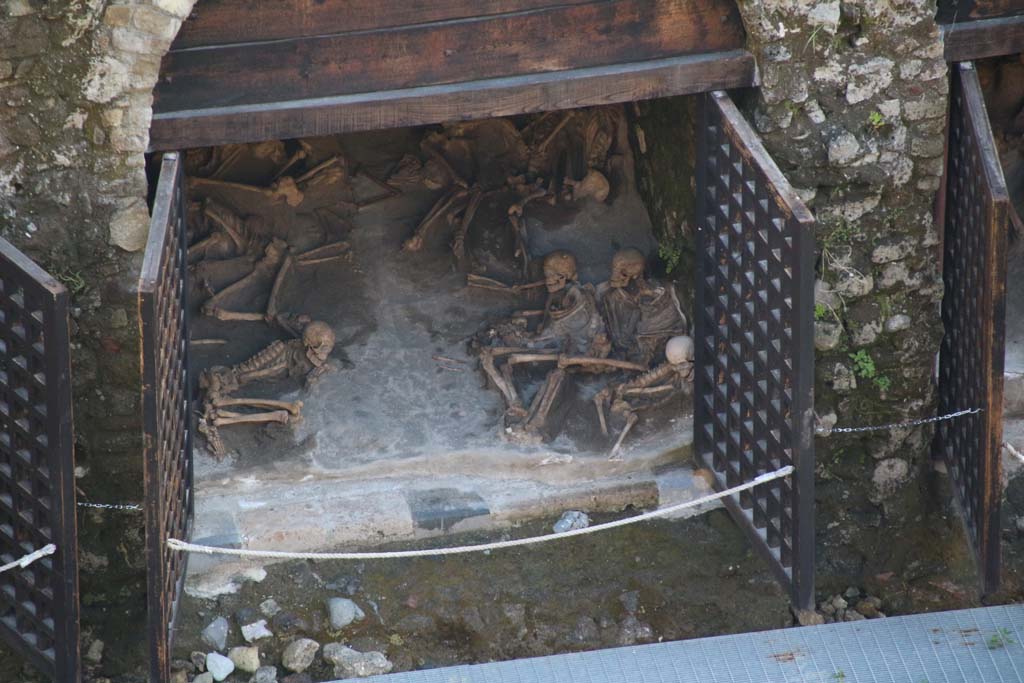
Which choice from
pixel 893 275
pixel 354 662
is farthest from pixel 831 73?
pixel 354 662

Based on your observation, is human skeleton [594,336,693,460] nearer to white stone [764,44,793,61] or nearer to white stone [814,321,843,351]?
white stone [814,321,843,351]

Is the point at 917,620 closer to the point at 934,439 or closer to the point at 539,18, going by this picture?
the point at 934,439

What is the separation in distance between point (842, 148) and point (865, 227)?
39 cm

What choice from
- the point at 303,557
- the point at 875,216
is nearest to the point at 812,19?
the point at 875,216

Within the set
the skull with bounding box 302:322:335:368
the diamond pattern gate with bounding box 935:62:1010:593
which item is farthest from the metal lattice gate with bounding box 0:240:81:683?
the diamond pattern gate with bounding box 935:62:1010:593

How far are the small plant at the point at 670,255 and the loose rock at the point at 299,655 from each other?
2436mm

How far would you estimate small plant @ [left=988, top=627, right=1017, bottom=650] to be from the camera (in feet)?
21.5

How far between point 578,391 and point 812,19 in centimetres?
207

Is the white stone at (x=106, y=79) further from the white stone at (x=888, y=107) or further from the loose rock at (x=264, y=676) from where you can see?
the white stone at (x=888, y=107)

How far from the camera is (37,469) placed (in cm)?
604

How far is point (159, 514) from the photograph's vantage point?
5.95 metres

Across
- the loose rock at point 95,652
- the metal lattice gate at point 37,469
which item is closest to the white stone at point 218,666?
the loose rock at point 95,652

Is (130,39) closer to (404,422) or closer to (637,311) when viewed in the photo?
(404,422)

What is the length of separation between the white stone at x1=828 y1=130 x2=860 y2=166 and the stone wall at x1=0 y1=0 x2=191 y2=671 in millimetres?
2638
